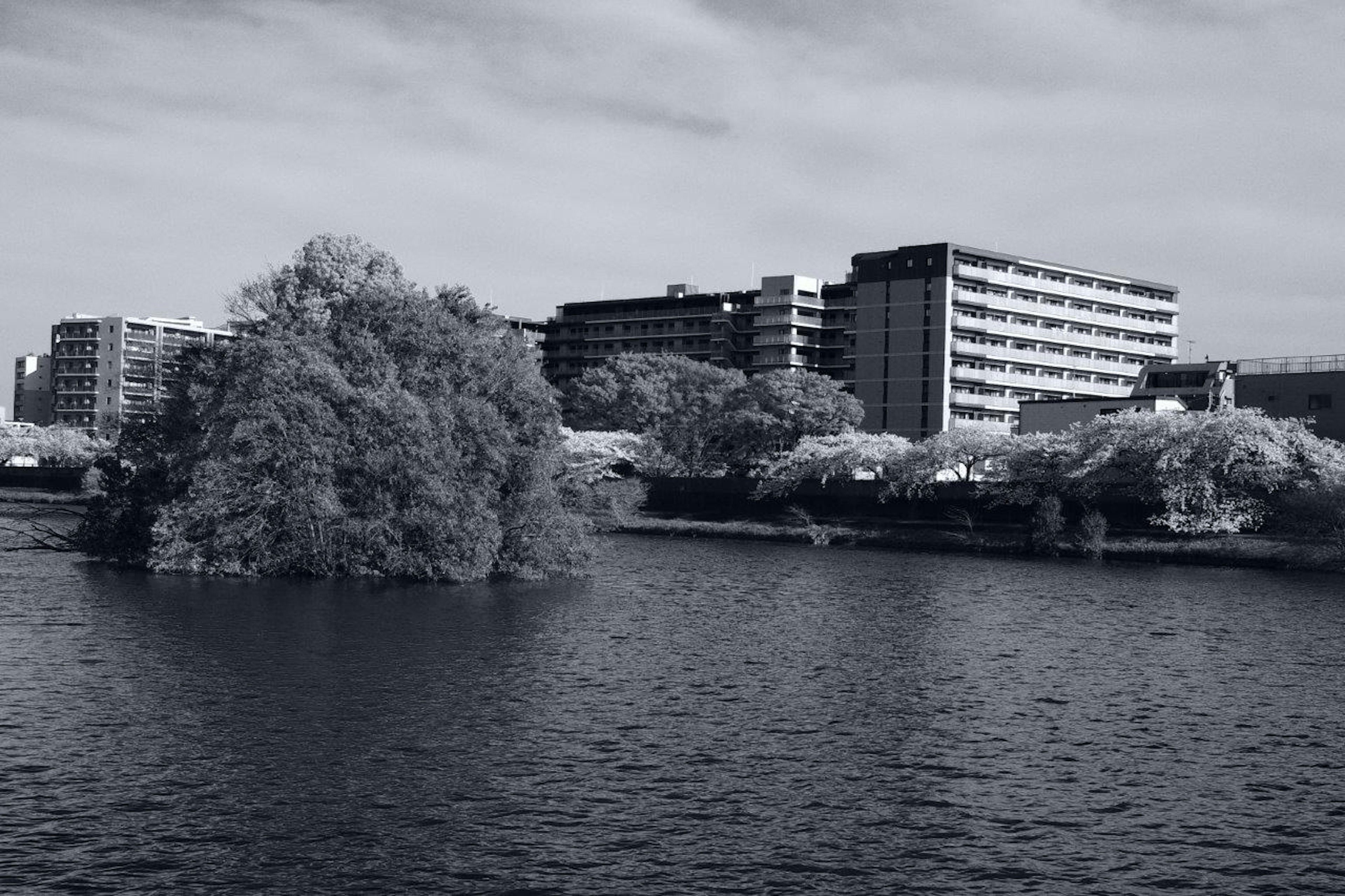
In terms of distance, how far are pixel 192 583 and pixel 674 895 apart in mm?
44616

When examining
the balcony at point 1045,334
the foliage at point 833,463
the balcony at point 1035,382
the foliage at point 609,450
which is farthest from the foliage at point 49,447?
the balcony at point 1045,334

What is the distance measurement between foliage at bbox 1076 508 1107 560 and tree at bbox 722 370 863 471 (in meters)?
45.2

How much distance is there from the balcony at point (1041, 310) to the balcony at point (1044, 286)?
6.17ft

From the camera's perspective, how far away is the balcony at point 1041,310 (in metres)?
182

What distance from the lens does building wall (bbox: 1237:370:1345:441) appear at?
115m

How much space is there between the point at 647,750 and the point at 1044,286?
17208cm

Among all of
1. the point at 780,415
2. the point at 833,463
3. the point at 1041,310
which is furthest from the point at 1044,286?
Result: the point at 833,463

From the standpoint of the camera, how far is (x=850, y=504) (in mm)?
122125

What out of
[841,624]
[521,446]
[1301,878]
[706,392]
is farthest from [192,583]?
[706,392]

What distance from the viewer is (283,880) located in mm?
19609

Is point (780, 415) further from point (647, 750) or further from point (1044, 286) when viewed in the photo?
point (647, 750)

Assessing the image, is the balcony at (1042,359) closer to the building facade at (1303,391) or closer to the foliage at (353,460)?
the building facade at (1303,391)

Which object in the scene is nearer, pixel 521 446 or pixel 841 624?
pixel 841 624

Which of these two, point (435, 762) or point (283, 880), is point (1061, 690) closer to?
point (435, 762)
